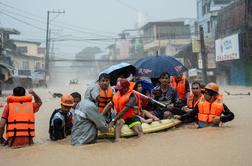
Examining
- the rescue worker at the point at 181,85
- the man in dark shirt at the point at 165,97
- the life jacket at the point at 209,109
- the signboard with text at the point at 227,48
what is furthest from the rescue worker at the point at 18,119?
the signboard with text at the point at 227,48

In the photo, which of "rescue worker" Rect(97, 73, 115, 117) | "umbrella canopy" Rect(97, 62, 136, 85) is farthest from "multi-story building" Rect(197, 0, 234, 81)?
"rescue worker" Rect(97, 73, 115, 117)

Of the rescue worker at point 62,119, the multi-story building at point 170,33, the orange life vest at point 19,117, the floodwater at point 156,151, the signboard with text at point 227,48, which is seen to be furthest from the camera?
the multi-story building at point 170,33

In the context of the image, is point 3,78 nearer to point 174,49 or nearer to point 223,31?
point 223,31

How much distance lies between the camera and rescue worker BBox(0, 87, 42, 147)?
256 inches

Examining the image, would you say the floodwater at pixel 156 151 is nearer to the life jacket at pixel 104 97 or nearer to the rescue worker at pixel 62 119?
the rescue worker at pixel 62 119

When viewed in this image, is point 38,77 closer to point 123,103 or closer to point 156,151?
point 123,103

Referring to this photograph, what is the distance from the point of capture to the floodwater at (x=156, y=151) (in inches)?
197

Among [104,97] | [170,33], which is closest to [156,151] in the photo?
[104,97]

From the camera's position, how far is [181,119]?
7.63m

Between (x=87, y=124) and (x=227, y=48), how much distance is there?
2504 cm

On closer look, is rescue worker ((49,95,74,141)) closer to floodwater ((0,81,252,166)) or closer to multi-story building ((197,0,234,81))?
floodwater ((0,81,252,166))

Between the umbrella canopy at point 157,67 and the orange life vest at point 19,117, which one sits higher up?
the umbrella canopy at point 157,67

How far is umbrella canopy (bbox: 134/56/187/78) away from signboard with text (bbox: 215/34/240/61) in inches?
758

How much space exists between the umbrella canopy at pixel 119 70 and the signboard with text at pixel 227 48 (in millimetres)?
20845
